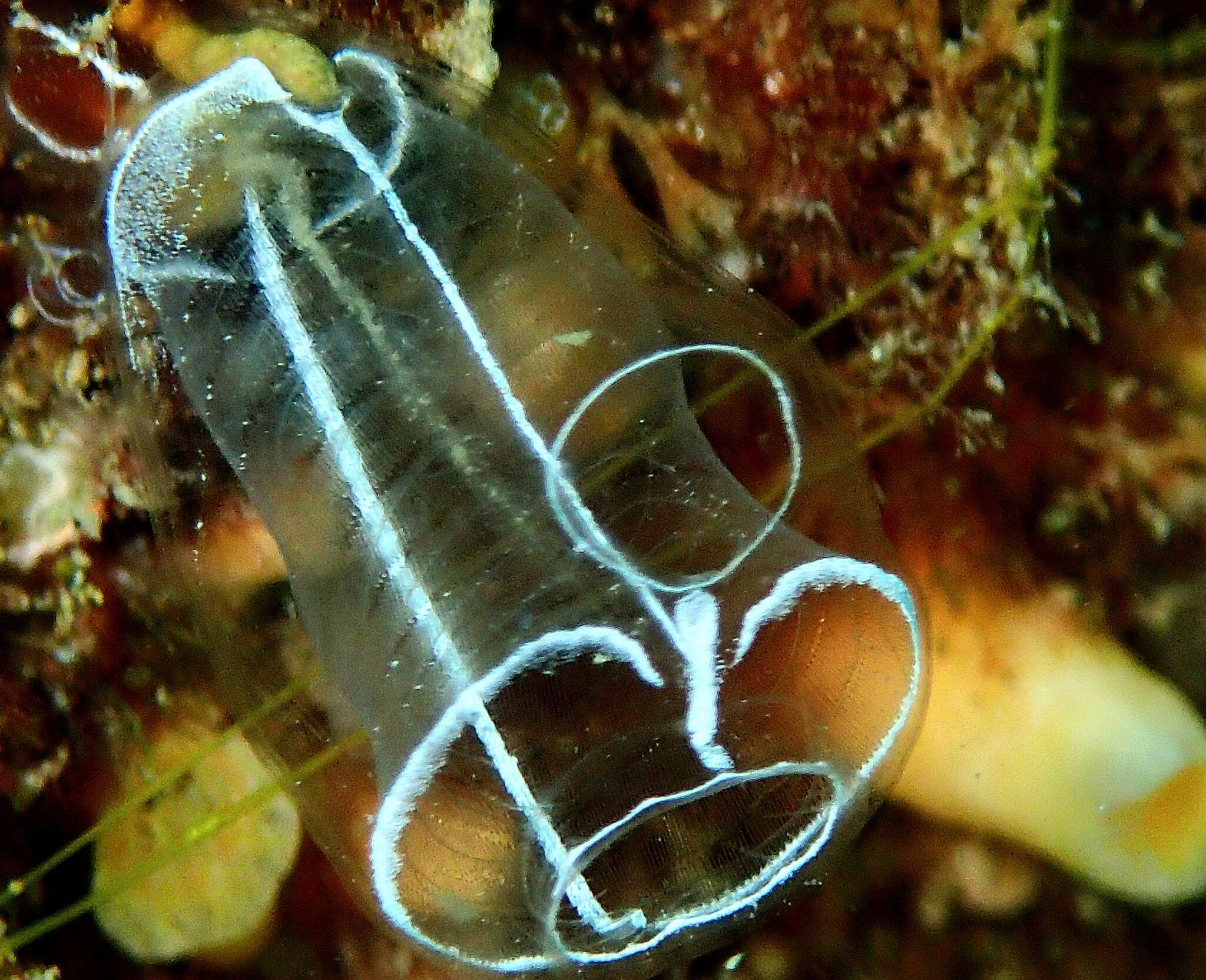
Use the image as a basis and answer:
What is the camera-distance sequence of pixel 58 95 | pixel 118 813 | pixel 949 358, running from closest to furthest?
pixel 58 95 → pixel 949 358 → pixel 118 813

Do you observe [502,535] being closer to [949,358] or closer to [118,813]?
[949,358]

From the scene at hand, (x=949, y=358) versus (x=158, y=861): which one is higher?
(x=949, y=358)

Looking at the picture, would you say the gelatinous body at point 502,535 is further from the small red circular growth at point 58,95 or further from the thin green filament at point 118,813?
the thin green filament at point 118,813

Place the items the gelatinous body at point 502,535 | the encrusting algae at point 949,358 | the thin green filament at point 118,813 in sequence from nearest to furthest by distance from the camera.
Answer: the gelatinous body at point 502,535 < the encrusting algae at point 949,358 < the thin green filament at point 118,813

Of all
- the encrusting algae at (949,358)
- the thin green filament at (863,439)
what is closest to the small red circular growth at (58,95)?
the encrusting algae at (949,358)

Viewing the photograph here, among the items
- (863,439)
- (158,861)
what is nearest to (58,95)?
(158,861)

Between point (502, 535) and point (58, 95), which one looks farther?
point (58, 95)

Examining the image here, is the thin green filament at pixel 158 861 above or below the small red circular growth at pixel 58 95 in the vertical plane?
below

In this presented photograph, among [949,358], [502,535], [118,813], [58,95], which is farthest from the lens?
[118,813]

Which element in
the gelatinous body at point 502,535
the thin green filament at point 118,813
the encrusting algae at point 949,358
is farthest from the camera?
the thin green filament at point 118,813
